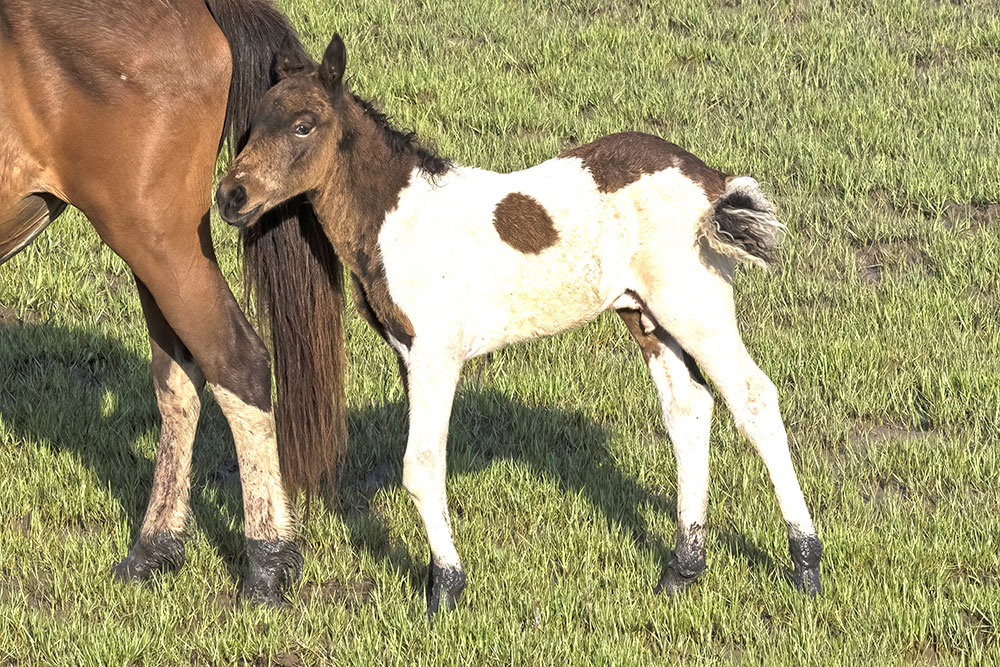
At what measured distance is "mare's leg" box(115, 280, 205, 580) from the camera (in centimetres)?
511

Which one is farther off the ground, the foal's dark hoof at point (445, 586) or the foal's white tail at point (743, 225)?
the foal's white tail at point (743, 225)

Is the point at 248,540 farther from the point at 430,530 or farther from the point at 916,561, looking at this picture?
the point at 916,561

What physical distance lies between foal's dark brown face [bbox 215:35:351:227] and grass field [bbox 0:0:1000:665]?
5.04ft

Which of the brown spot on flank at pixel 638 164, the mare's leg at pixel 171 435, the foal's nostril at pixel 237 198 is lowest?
the mare's leg at pixel 171 435

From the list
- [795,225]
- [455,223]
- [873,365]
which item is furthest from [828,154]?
[455,223]

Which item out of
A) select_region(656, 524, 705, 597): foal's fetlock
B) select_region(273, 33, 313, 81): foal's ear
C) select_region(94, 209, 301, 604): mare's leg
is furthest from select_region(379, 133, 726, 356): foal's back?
select_region(656, 524, 705, 597): foal's fetlock

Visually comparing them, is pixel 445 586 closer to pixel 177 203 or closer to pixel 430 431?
pixel 430 431

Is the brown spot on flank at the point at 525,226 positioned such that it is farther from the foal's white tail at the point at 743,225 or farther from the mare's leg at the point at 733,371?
the foal's white tail at the point at 743,225

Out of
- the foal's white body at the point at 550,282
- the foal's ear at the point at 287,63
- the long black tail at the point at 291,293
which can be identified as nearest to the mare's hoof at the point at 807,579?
the foal's white body at the point at 550,282

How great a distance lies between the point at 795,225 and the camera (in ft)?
27.7

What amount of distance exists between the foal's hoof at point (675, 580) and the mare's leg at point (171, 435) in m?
1.95

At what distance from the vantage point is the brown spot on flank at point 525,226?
4484mm

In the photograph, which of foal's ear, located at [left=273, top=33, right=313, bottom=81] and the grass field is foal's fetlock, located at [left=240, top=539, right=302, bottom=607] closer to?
the grass field

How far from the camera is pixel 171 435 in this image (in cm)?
526
